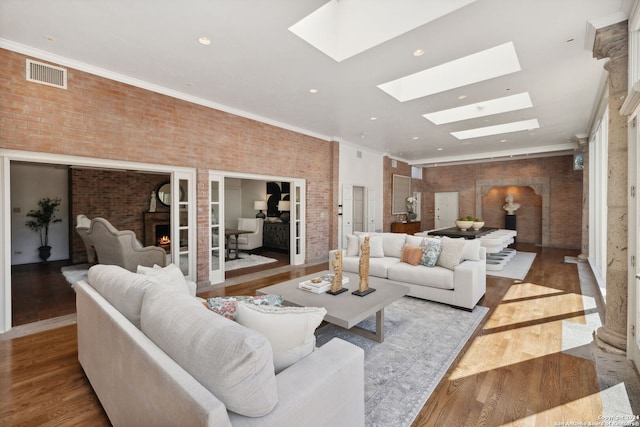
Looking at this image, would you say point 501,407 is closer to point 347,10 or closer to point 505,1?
point 505,1

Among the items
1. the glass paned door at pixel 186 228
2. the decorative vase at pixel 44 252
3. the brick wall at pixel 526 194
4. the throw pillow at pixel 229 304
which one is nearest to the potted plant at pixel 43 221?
the decorative vase at pixel 44 252

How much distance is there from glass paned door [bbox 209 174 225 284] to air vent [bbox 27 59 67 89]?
7.05ft

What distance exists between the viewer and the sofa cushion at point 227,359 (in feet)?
3.44

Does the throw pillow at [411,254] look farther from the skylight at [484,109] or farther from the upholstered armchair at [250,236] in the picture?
the upholstered armchair at [250,236]

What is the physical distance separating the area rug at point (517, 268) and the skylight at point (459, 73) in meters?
3.53

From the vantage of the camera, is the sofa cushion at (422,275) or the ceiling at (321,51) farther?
the sofa cushion at (422,275)

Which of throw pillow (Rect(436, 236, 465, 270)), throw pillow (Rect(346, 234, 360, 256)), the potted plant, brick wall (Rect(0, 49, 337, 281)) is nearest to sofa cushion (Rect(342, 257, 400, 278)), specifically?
throw pillow (Rect(346, 234, 360, 256))

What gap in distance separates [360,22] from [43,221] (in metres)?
7.75

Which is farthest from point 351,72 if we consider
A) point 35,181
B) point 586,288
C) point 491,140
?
point 35,181

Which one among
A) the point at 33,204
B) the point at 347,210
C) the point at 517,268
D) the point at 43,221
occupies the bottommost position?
the point at 517,268

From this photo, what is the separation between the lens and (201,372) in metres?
1.13

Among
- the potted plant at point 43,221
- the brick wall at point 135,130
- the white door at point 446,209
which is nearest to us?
the brick wall at point 135,130

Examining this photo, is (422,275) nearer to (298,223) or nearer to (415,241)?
(415,241)

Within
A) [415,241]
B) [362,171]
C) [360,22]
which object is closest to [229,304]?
[360,22]
